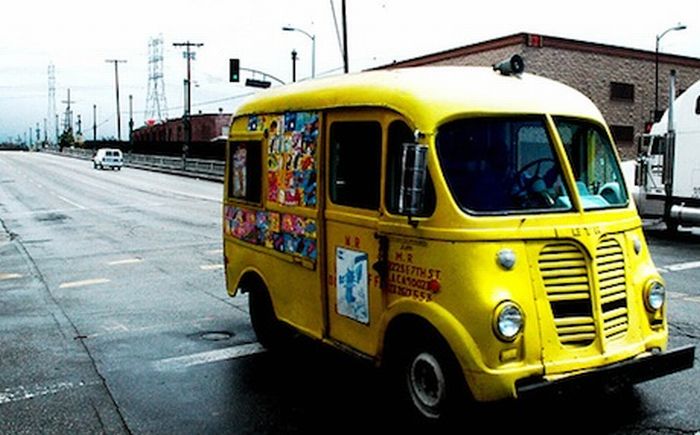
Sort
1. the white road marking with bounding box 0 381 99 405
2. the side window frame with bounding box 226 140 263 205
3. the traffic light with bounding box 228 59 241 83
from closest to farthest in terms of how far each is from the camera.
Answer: the white road marking with bounding box 0 381 99 405
the side window frame with bounding box 226 140 263 205
the traffic light with bounding box 228 59 241 83

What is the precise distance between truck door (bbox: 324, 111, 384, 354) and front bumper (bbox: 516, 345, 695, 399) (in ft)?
4.45

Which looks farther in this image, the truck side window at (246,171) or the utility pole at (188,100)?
the utility pole at (188,100)

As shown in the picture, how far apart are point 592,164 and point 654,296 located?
3.60 feet

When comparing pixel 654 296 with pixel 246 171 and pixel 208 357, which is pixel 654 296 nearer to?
pixel 246 171

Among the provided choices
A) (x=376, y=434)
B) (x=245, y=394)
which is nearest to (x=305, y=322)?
(x=245, y=394)

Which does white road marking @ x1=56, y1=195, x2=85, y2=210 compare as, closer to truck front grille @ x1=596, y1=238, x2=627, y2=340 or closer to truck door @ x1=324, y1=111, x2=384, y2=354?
truck door @ x1=324, y1=111, x2=384, y2=354

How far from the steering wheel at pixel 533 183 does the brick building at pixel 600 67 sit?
121ft

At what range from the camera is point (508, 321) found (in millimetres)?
5078

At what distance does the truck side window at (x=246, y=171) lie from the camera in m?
7.85

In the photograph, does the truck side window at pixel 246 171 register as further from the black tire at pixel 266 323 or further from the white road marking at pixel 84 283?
the white road marking at pixel 84 283

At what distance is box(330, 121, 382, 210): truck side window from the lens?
238 inches

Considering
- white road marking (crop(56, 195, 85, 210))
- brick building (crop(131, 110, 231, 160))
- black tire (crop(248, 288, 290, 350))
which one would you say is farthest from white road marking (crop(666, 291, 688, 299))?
brick building (crop(131, 110, 231, 160))

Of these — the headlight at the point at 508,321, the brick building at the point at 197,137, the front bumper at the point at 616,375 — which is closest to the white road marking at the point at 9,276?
the headlight at the point at 508,321

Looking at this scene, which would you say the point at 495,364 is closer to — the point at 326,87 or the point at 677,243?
the point at 326,87
